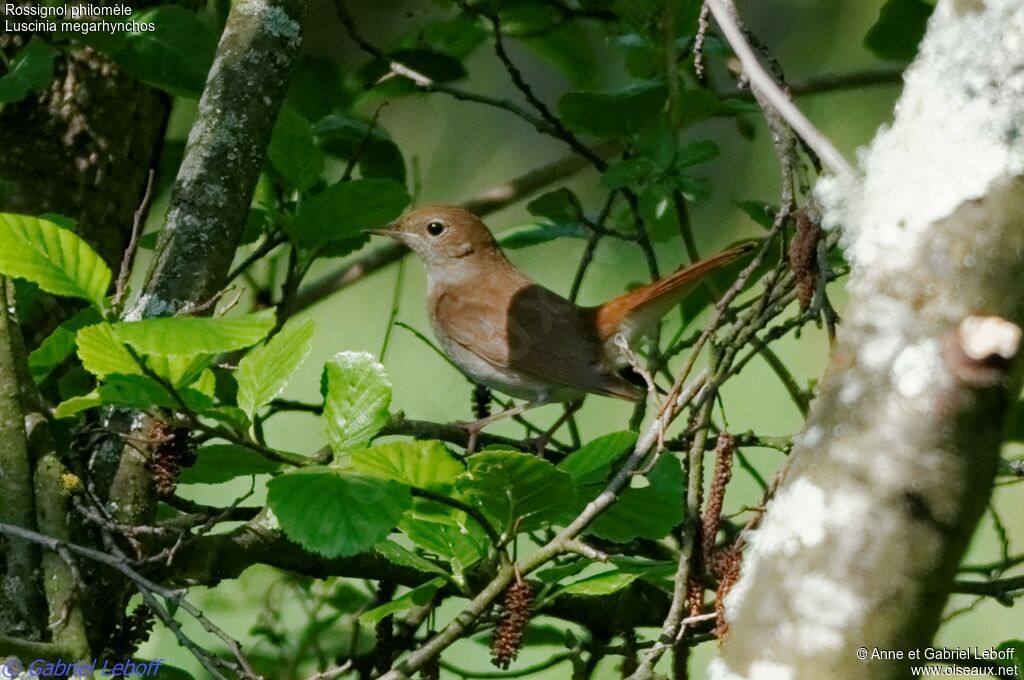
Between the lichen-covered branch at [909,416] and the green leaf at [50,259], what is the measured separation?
2.23 feet

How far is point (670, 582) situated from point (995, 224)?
724 mm

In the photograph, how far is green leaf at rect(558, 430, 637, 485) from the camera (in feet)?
3.98

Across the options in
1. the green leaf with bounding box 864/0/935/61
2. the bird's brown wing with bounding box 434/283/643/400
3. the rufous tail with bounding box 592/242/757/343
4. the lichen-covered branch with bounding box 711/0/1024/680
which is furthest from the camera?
the bird's brown wing with bounding box 434/283/643/400

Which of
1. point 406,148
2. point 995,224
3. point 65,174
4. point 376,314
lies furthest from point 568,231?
point 406,148

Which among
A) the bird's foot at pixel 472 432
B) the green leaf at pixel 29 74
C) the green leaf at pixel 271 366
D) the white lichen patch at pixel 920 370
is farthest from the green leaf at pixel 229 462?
the green leaf at pixel 29 74

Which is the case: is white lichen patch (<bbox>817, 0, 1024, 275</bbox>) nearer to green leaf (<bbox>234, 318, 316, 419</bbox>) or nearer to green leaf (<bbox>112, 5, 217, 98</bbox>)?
green leaf (<bbox>234, 318, 316, 419</bbox>)

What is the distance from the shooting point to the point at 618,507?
1365mm

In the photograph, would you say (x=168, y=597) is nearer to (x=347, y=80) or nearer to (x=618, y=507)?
(x=618, y=507)

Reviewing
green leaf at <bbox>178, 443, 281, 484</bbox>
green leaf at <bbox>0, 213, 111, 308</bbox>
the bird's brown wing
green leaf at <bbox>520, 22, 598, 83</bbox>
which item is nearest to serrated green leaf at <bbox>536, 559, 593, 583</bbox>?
green leaf at <bbox>178, 443, 281, 484</bbox>

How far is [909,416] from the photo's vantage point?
849 mm

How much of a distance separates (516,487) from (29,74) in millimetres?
1107

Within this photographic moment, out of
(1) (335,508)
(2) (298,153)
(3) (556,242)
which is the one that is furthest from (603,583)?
(3) (556,242)

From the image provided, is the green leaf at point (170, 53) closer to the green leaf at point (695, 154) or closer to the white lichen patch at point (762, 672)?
the green leaf at point (695, 154)

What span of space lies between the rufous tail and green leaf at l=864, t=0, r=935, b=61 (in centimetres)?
44
